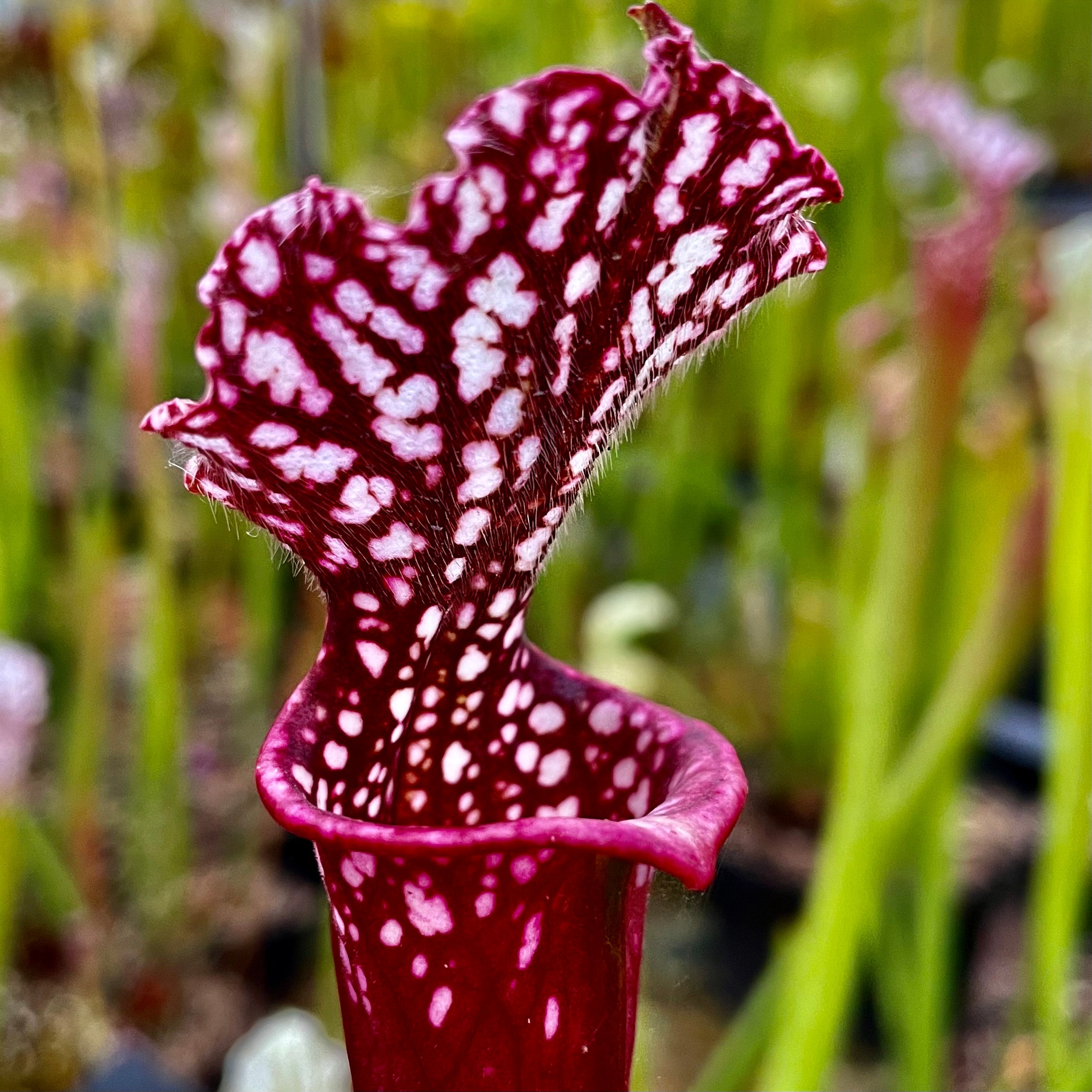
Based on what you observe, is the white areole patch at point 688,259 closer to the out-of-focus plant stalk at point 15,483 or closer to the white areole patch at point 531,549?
the white areole patch at point 531,549

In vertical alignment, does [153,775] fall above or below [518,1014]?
below

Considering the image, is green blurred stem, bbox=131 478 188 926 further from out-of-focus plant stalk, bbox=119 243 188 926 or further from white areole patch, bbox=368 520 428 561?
white areole patch, bbox=368 520 428 561

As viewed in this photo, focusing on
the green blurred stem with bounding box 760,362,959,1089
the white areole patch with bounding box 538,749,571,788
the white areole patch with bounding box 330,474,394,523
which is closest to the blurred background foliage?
the green blurred stem with bounding box 760,362,959,1089

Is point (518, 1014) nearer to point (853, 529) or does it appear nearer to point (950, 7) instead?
point (853, 529)

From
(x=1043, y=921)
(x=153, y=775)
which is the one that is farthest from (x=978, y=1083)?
(x=153, y=775)

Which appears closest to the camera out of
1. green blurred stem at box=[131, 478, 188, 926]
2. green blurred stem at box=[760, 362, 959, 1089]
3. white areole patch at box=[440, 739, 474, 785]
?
white areole patch at box=[440, 739, 474, 785]

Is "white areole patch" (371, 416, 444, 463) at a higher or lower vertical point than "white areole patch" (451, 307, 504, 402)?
lower

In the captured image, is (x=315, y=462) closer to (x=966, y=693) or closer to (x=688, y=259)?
(x=688, y=259)
